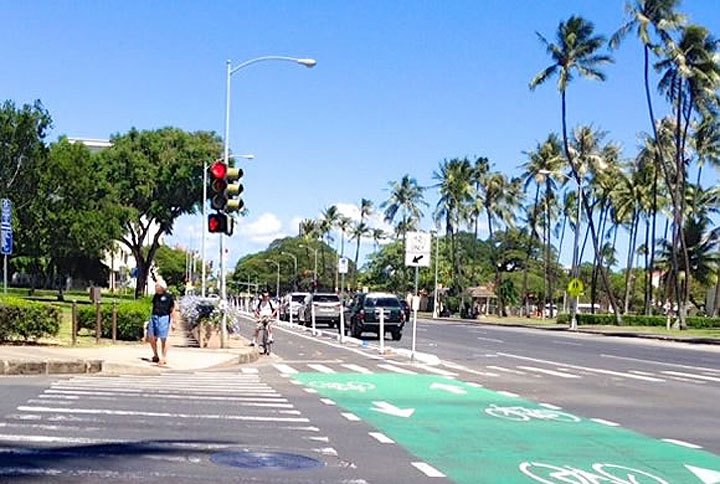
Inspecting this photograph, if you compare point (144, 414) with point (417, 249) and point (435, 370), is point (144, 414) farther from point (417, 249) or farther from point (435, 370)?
point (417, 249)

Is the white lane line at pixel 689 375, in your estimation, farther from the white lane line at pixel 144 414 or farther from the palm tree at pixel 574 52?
the palm tree at pixel 574 52

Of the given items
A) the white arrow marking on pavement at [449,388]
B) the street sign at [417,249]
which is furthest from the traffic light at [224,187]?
the white arrow marking on pavement at [449,388]

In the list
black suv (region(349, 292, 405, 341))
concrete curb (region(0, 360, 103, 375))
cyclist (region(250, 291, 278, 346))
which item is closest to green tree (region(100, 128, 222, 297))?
black suv (region(349, 292, 405, 341))

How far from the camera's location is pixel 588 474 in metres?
9.38

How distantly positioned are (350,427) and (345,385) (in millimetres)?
5682

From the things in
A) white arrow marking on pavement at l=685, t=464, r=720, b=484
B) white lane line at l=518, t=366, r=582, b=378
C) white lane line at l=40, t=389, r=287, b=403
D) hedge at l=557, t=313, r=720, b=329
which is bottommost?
hedge at l=557, t=313, r=720, b=329

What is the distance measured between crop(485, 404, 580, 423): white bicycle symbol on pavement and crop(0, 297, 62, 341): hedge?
11.3 meters

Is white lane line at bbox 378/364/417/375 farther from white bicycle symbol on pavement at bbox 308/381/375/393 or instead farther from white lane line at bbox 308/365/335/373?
white bicycle symbol on pavement at bbox 308/381/375/393

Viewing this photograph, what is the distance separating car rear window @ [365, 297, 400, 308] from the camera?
38.1 meters

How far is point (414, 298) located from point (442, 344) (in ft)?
35.3

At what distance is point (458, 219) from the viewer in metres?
95.6

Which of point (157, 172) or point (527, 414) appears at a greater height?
point (157, 172)

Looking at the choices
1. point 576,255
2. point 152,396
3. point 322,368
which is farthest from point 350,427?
point 576,255

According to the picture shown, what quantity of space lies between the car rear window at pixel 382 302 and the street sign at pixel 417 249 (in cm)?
1316
